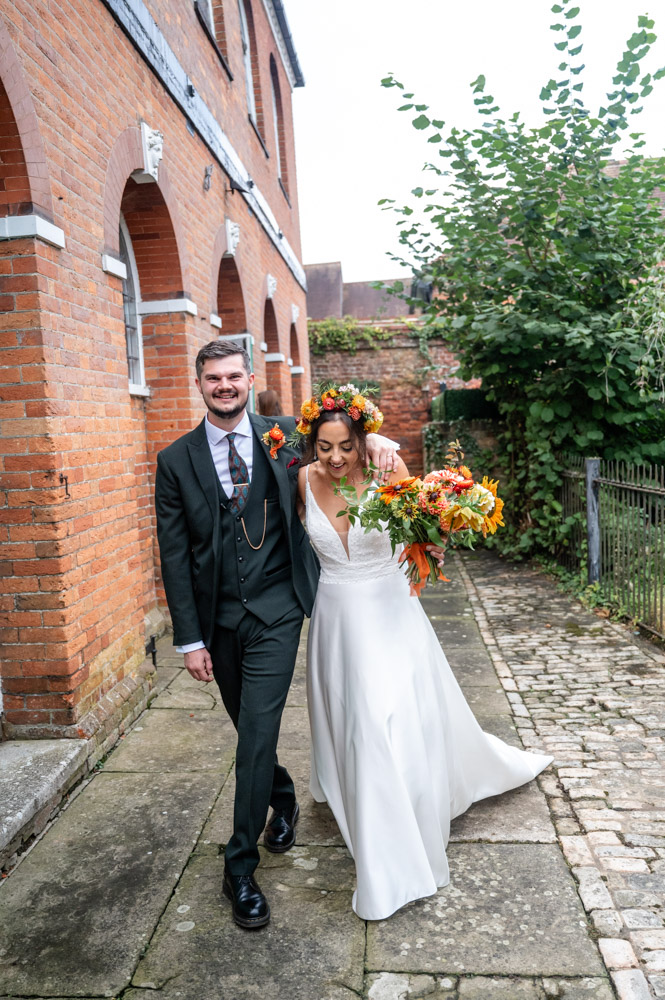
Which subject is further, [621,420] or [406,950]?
[621,420]

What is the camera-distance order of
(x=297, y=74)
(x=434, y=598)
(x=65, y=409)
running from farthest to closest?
1. (x=297, y=74)
2. (x=434, y=598)
3. (x=65, y=409)

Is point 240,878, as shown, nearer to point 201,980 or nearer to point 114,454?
point 201,980

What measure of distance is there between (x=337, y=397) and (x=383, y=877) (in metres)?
1.84

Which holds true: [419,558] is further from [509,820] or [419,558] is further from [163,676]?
[163,676]

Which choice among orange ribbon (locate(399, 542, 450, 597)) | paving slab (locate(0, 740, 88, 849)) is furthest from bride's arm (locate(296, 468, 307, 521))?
paving slab (locate(0, 740, 88, 849))

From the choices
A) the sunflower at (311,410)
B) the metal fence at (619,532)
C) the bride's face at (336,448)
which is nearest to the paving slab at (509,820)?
the bride's face at (336,448)

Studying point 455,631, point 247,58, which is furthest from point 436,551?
point 247,58

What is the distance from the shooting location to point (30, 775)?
138 inches

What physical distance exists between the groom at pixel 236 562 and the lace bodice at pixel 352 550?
4.8 inches

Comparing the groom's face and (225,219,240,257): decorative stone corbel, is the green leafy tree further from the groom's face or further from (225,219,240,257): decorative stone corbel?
the groom's face

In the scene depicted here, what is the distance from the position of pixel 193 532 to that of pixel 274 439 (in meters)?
0.49

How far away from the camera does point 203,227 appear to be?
284 inches

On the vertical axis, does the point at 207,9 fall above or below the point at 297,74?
below

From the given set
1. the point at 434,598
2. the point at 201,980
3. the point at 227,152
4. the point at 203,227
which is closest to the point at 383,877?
the point at 201,980
